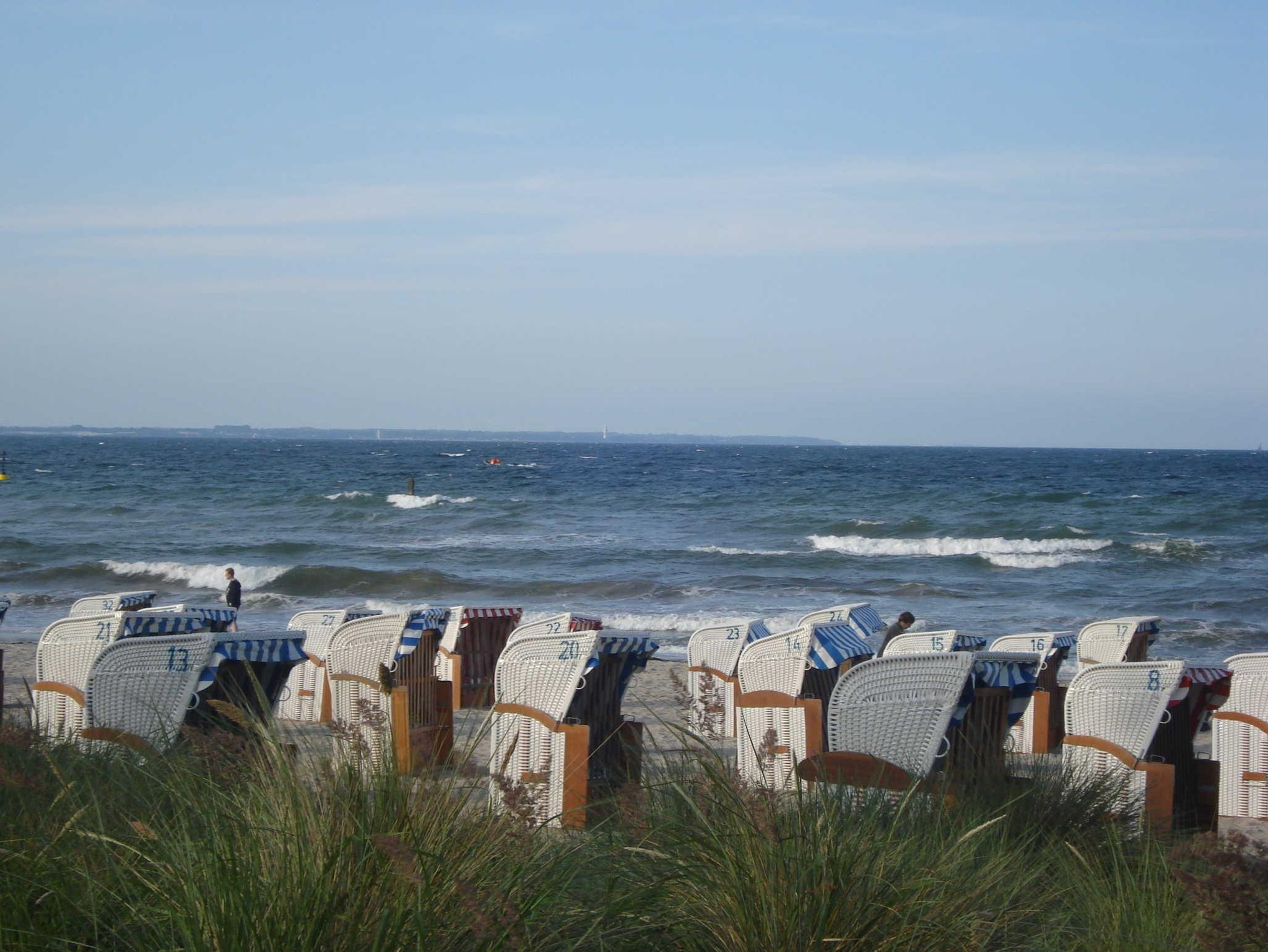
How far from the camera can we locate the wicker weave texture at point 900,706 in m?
5.18

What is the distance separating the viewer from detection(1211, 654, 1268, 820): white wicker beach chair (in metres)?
7.30

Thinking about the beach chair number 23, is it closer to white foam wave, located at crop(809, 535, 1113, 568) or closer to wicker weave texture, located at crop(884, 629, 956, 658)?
wicker weave texture, located at crop(884, 629, 956, 658)

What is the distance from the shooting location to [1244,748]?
24.1 ft

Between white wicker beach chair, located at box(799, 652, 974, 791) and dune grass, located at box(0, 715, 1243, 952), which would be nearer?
dune grass, located at box(0, 715, 1243, 952)

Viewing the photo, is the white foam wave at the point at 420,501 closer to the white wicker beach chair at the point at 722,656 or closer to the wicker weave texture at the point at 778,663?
the white wicker beach chair at the point at 722,656

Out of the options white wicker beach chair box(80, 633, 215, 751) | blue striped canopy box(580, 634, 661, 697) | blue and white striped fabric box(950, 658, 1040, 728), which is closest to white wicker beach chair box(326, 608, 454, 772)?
blue striped canopy box(580, 634, 661, 697)

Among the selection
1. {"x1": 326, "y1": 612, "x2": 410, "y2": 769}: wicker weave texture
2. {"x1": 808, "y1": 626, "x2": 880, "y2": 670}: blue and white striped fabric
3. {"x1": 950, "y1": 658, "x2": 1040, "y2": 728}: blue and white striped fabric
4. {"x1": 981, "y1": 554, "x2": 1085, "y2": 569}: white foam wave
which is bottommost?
{"x1": 981, "y1": 554, "x2": 1085, "y2": 569}: white foam wave

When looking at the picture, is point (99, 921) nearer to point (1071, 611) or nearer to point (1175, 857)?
point (1175, 857)

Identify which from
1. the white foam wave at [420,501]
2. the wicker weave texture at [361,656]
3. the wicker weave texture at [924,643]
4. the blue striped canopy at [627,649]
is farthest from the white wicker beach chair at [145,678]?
the white foam wave at [420,501]

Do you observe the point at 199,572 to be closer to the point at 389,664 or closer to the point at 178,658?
the point at 389,664

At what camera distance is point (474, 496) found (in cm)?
5428

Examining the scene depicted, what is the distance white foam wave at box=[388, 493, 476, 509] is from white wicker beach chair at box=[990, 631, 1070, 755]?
37712 millimetres

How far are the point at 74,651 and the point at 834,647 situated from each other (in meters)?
4.14

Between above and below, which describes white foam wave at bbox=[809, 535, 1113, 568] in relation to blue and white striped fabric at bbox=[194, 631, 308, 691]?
below
